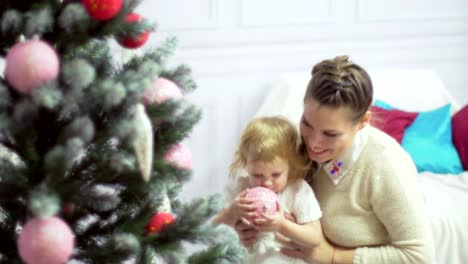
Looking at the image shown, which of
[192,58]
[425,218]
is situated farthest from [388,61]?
[425,218]

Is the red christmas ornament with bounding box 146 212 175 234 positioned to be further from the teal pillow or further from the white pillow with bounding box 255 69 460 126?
the teal pillow

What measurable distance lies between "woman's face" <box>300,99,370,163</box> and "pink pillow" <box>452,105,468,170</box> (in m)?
1.17

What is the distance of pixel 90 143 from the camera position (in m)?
0.94

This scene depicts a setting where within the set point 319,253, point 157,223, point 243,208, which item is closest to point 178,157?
point 157,223

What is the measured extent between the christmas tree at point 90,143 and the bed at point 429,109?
4.19ft

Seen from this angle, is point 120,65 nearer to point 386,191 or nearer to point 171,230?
point 171,230

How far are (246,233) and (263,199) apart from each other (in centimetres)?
14

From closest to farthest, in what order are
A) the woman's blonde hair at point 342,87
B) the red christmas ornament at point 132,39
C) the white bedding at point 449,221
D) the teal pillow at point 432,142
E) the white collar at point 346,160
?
1. the red christmas ornament at point 132,39
2. the woman's blonde hair at point 342,87
3. the white collar at point 346,160
4. the white bedding at point 449,221
5. the teal pillow at point 432,142

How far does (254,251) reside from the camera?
1.61m

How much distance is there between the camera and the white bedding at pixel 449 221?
208cm

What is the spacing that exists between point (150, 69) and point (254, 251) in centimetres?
81

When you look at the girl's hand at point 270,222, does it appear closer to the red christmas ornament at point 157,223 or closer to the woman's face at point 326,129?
the woman's face at point 326,129

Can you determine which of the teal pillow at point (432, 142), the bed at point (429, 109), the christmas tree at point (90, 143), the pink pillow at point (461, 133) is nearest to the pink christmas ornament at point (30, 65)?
the christmas tree at point (90, 143)

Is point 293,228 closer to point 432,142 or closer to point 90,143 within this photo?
point 90,143
